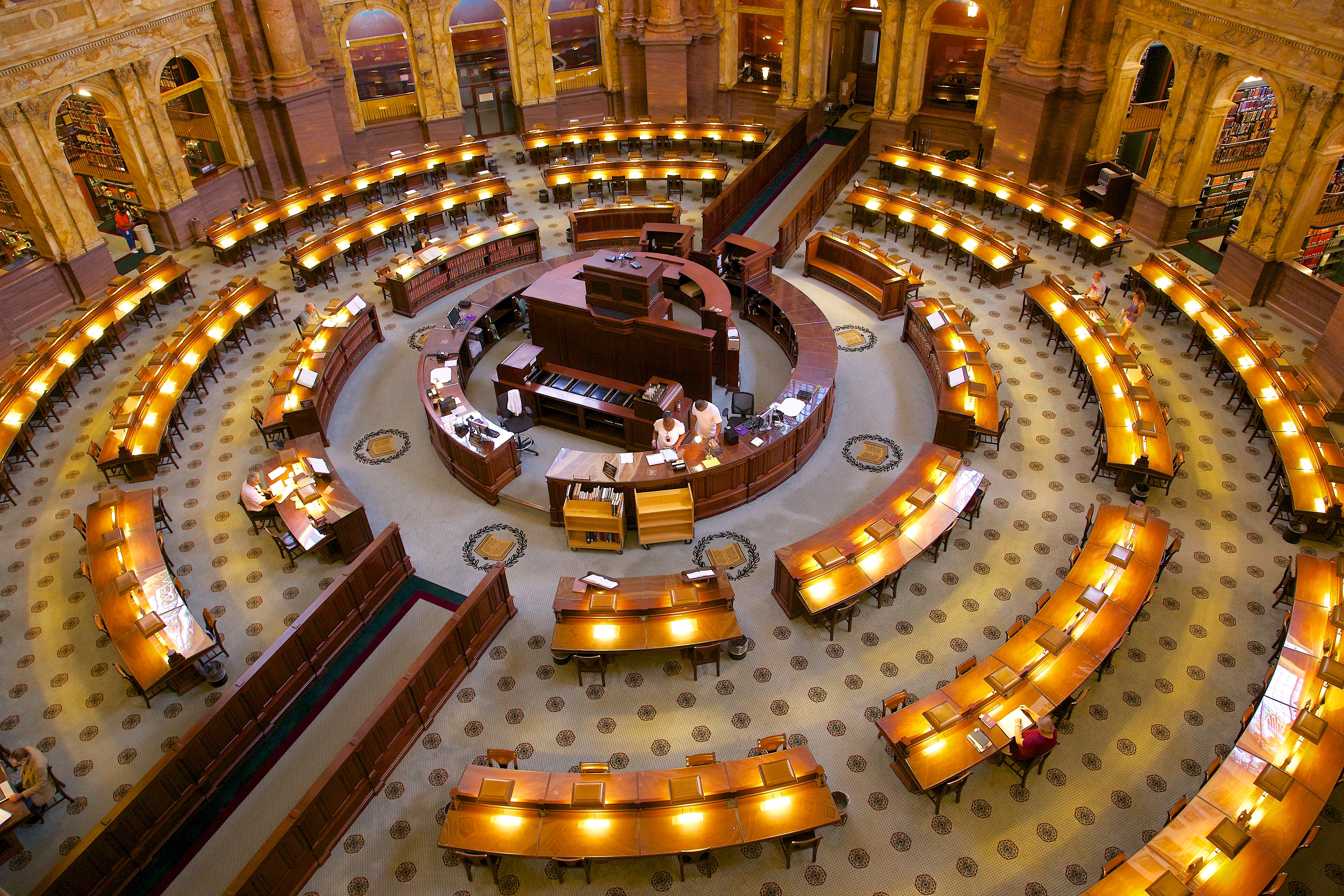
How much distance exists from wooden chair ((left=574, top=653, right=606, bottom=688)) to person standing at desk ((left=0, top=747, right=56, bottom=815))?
575 cm

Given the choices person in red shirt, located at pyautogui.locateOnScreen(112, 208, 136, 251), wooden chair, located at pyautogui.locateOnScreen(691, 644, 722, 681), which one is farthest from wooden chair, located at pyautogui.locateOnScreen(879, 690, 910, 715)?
person in red shirt, located at pyautogui.locateOnScreen(112, 208, 136, 251)

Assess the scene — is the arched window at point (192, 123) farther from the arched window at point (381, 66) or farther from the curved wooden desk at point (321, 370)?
the curved wooden desk at point (321, 370)

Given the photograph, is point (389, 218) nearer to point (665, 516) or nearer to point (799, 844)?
point (665, 516)

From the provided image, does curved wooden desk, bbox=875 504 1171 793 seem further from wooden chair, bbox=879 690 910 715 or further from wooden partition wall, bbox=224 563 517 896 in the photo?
wooden partition wall, bbox=224 563 517 896

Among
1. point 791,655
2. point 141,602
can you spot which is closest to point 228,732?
point 141,602

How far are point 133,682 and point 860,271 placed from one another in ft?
48.8

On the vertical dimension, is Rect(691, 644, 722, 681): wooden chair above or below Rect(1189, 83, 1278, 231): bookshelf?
below

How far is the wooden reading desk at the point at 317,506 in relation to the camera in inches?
470

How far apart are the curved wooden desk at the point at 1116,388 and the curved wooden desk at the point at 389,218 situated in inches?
513

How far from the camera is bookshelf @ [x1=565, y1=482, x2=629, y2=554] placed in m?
12.1

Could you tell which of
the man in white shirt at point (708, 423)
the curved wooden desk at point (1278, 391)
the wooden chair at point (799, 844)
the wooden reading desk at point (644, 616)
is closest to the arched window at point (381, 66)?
the man in white shirt at point (708, 423)

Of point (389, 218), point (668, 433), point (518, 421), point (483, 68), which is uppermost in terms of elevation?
point (483, 68)

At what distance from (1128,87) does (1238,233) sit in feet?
15.6

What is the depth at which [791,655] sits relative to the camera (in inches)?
424
